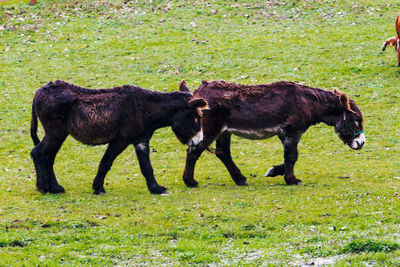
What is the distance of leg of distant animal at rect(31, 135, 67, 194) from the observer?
13.0 m

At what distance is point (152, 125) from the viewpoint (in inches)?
525

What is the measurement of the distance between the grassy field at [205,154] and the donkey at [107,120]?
593 millimetres

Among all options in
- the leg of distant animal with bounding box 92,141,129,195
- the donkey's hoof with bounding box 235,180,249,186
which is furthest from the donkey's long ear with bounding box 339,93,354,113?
the leg of distant animal with bounding box 92,141,129,195

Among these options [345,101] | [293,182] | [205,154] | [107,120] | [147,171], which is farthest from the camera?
[205,154]

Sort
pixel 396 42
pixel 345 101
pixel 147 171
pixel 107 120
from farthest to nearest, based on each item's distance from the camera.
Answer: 1. pixel 396 42
2. pixel 345 101
3. pixel 147 171
4. pixel 107 120

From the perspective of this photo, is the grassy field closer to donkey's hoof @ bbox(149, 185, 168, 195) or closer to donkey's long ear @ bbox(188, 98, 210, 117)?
donkey's hoof @ bbox(149, 185, 168, 195)

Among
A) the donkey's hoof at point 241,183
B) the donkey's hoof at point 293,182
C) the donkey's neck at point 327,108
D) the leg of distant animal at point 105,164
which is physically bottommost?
the donkey's hoof at point 241,183

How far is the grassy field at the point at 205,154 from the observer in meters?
9.79

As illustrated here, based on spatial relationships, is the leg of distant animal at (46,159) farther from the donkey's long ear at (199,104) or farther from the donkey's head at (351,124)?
the donkey's head at (351,124)

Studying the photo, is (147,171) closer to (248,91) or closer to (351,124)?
(248,91)

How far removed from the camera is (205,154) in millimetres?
17203

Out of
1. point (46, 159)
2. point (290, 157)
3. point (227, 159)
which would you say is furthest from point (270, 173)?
point (46, 159)

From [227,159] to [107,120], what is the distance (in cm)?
281

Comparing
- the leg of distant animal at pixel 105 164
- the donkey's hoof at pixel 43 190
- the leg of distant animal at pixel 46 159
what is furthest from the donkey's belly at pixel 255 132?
the donkey's hoof at pixel 43 190
